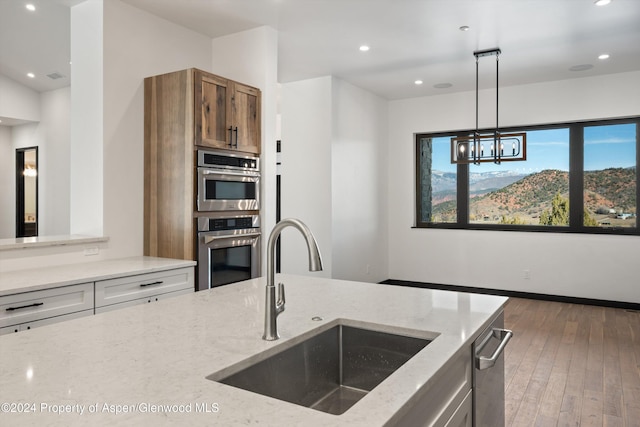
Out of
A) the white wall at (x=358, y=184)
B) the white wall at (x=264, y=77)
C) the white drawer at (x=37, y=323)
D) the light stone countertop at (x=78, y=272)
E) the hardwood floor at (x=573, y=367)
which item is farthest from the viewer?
the white wall at (x=358, y=184)

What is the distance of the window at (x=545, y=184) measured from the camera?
5.53 meters

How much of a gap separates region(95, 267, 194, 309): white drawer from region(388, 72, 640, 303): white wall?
421 centimetres

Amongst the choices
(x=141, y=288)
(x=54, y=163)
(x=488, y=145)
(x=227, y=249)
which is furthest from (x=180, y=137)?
(x=54, y=163)

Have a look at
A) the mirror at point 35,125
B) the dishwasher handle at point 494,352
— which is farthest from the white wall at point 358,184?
the dishwasher handle at point 494,352

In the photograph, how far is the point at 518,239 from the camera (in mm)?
5984

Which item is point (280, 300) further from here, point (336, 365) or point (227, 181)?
point (227, 181)

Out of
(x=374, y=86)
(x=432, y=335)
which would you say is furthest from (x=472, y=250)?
(x=432, y=335)

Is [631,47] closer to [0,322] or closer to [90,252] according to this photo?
[90,252]

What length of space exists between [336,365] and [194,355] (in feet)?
1.63

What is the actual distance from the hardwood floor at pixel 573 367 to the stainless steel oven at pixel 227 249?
2.13 meters

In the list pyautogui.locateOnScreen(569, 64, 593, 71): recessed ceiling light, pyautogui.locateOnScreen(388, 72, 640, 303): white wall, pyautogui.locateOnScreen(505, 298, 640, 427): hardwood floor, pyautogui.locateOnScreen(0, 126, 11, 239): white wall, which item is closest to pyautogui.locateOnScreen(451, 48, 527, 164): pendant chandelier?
pyautogui.locateOnScreen(569, 64, 593, 71): recessed ceiling light

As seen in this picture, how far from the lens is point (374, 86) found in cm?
602

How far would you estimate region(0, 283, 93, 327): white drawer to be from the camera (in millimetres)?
2172

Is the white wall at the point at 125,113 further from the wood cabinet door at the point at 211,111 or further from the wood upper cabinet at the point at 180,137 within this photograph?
the wood cabinet door at the point at 211,111
